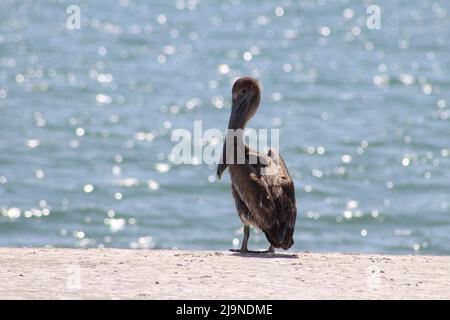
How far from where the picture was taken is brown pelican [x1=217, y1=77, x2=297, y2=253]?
28.8 ft

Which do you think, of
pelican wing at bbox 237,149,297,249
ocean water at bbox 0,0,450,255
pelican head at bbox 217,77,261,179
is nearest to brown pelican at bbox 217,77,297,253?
pelican wing at bbox 237,149,297,249

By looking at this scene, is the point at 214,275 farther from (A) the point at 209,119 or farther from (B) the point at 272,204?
(A) the point at 209,119

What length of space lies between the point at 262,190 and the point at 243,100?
107cm

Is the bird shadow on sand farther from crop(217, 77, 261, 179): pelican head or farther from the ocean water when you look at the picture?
the ocean water

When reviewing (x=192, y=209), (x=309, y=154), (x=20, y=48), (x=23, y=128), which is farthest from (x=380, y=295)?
(x=20, y=48)

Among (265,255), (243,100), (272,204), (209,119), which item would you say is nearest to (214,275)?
(272,204)

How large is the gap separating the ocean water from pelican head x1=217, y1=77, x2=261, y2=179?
25.5 feet

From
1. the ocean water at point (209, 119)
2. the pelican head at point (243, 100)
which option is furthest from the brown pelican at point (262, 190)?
the ocean water at point (209, 119)

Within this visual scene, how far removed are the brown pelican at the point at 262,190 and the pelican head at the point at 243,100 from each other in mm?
184

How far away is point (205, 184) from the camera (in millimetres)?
21078

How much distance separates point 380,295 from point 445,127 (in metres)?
18.4

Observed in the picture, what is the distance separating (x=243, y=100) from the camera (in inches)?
381
